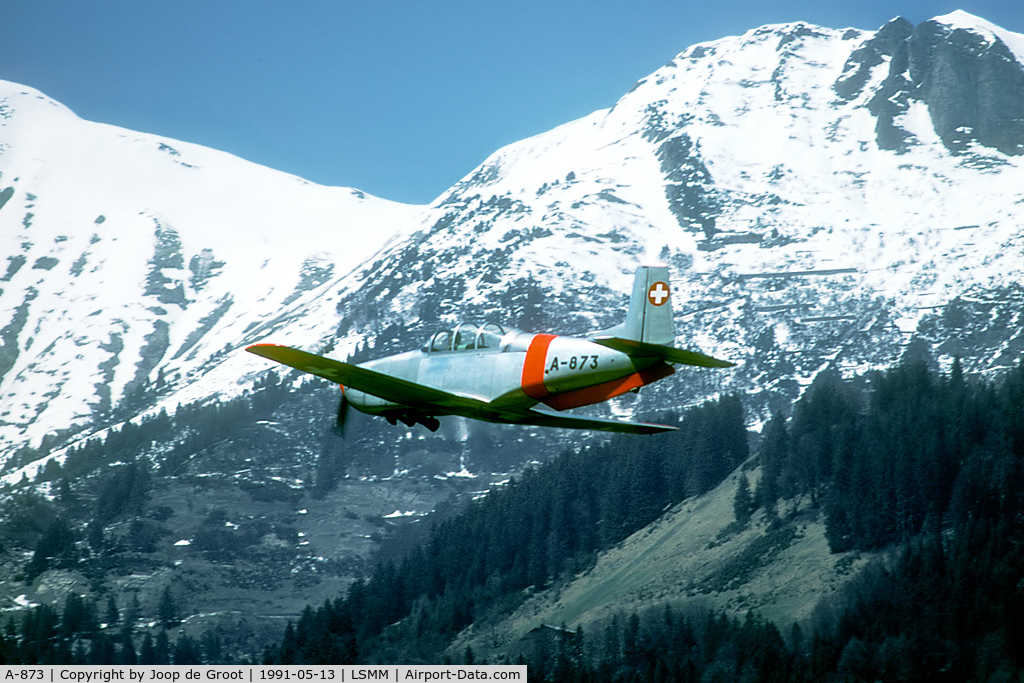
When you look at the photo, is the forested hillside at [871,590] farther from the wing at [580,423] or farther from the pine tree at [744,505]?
the wing at [580,423]

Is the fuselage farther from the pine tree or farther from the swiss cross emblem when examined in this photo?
the pine tree

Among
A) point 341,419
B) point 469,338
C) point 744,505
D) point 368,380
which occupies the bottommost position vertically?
point 744,505

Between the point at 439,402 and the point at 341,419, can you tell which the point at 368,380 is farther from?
the point at 341,419

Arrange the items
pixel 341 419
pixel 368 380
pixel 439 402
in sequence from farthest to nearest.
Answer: pixel 341 419
pixel 439 402
pixel 368 380

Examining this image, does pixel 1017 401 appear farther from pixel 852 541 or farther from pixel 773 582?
pixel 773 582

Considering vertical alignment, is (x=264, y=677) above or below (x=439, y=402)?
below

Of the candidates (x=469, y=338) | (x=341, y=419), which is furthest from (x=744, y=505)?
(x=469, y=338)

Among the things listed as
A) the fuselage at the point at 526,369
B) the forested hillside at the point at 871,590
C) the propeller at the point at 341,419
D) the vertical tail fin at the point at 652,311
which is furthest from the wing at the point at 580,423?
the forested hillside at the point at 871,590
